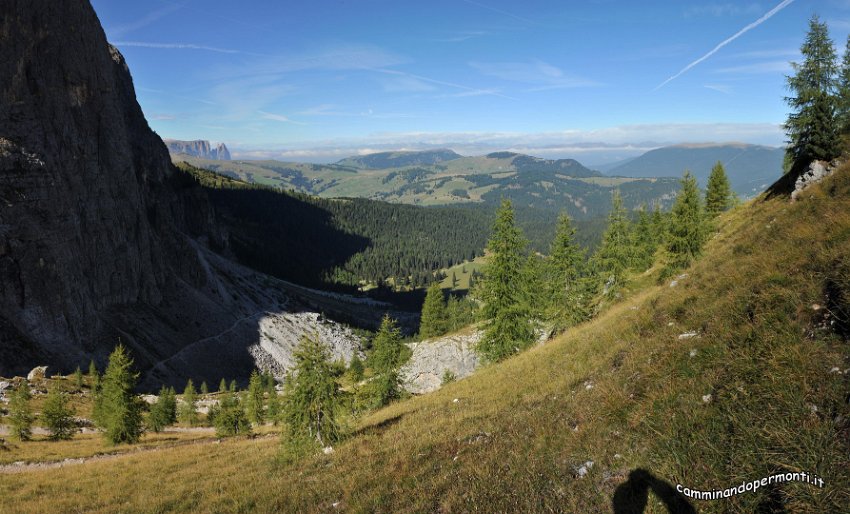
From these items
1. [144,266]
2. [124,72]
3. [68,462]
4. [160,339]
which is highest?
[124,72]

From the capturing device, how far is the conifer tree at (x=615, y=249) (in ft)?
137

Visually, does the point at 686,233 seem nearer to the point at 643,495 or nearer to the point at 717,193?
the point at 717,193

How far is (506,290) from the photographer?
104ft

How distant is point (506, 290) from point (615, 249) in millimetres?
17530

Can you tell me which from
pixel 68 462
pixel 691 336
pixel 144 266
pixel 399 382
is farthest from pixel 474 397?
pixel 144 266

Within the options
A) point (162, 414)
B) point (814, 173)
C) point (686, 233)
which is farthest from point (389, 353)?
point (814, 173)

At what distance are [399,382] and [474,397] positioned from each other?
20.1 metres

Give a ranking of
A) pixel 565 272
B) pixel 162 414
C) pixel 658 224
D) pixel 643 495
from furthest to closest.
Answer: pixel 658 224
pixel 162 414
pixel 565 272
pixel 643 495

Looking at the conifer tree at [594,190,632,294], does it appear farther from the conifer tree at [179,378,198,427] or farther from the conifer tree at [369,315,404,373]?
the conifer tree at [179,378,198,427]

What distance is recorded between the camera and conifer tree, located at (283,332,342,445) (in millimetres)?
15438

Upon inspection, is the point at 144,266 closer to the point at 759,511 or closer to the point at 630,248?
the point at 630,248

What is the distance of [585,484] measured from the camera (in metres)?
7.30

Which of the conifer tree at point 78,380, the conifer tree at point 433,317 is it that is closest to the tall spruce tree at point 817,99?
the conifer tree at point 433,317

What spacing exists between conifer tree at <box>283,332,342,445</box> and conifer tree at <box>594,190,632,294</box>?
111 ft
